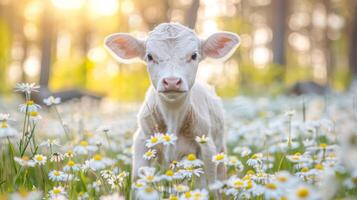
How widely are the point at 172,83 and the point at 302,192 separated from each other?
6.28 ft

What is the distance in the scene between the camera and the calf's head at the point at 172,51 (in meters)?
3.65

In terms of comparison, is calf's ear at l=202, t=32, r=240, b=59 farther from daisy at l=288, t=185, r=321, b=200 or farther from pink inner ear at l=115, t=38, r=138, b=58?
daisy at l=288, t=185, r=321, b=200

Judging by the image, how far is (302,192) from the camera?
5.62 feet

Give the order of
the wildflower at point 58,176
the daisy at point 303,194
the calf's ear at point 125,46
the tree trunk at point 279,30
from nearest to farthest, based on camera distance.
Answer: the daisy at point 303,194 < the wildflower at point 58,176 < the calf's ear at point 125,46 < the tree trunk at point 279,30

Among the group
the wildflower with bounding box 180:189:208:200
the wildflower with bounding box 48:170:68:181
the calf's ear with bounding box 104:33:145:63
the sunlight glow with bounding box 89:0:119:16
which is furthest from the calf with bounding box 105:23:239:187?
the sunlight glow with bounding box 89:0:119:16

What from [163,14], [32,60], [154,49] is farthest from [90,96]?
[32,60]

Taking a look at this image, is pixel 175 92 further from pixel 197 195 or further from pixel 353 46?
pixel 353 46

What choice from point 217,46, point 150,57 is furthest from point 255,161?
point 217,46

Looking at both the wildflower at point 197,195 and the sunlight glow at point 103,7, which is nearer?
the wildflower at point 197,195

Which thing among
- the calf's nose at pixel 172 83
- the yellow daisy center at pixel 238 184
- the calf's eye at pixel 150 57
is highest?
the calf's eye at pixel 150 57

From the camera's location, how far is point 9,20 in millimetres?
26141

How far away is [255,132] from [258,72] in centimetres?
1382

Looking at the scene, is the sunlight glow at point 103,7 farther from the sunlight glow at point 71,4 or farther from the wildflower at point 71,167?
the wildflower at point 71,167

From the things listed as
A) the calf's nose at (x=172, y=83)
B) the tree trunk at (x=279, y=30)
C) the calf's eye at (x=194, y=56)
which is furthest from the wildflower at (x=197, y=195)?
the tree trunk at (x=279, y=30)
